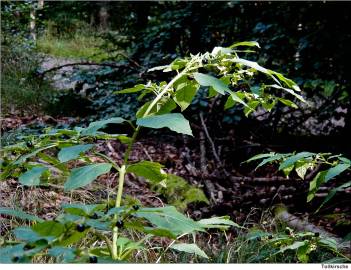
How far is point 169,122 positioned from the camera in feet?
2.26

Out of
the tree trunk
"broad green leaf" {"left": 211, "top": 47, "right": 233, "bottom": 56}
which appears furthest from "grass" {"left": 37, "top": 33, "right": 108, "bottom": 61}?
"broad green leaf" {"left": 211, "top": 47, "right": 233, "bottom": 56}

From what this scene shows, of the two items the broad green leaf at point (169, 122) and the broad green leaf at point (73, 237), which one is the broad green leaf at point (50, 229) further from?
the broad green leaf at point (169, 122)

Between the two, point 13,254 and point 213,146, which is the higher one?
point 13,254

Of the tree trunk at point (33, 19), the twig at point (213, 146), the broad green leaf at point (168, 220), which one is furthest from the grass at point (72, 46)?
the broad green leaf at point (168, 220)

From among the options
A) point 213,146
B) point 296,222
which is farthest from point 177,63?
point 213,146

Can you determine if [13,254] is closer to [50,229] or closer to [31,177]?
[50,229]

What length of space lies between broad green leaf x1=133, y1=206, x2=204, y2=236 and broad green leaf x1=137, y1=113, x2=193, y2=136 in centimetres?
12

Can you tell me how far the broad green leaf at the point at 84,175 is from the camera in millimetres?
676

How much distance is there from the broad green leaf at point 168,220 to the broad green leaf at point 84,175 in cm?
10

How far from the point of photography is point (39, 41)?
19.8ft

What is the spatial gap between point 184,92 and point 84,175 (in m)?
A: 0.24

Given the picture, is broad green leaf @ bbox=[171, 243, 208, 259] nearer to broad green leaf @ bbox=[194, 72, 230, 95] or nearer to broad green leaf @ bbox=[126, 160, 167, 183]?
broad green leaf @ bbox=[126, 160, 167, 183]
